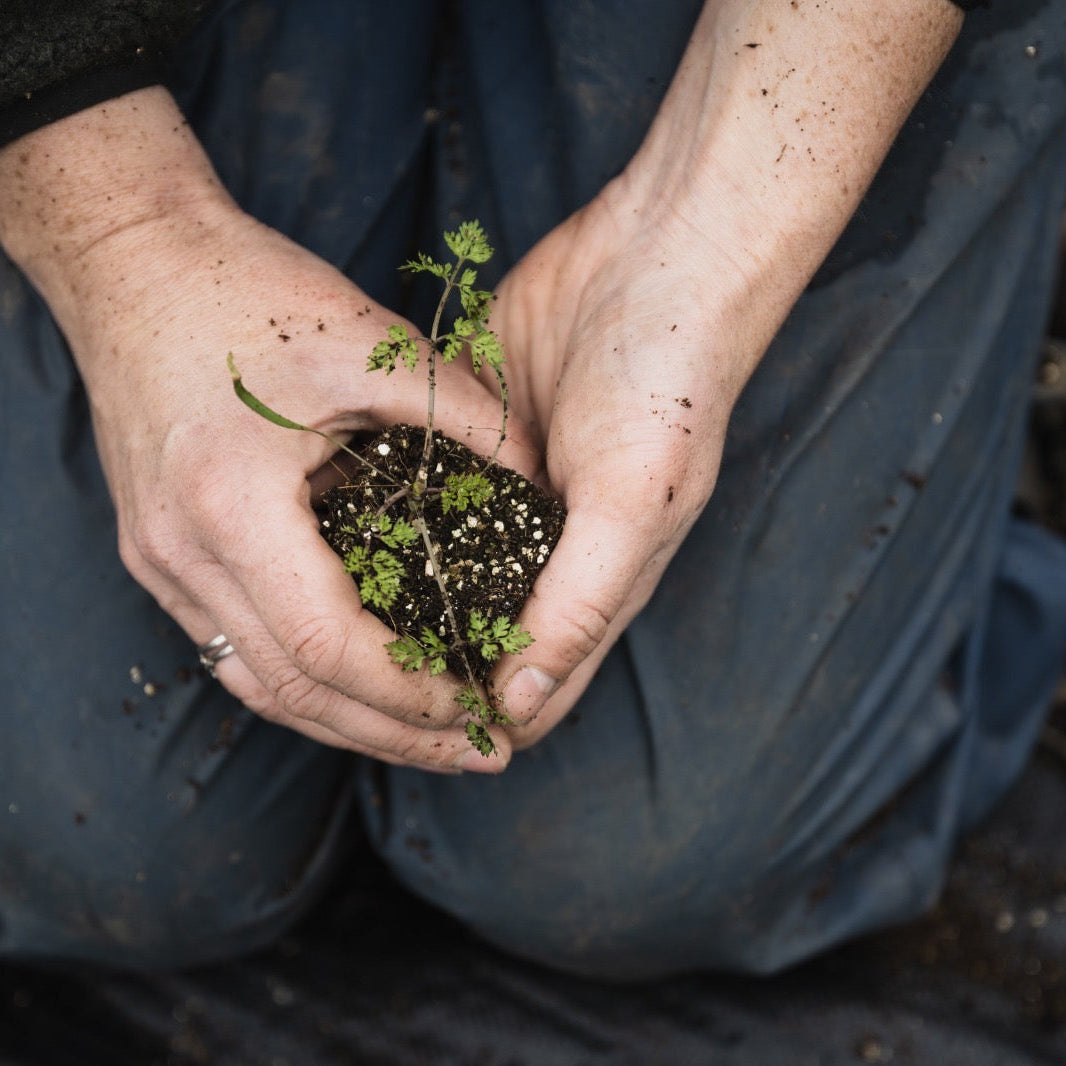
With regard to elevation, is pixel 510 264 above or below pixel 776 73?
below

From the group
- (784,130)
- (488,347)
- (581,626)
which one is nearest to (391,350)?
(488,347)

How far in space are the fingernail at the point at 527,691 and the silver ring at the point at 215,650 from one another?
0.55m

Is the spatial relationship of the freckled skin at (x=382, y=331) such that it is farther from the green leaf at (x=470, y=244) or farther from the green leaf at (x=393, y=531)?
the green leaf at (x=470, y=244)

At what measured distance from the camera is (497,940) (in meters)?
2.32

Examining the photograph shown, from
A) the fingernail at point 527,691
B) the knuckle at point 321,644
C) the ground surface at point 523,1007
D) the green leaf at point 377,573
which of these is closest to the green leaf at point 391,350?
the green leaf at point 377,573

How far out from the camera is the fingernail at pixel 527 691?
1511mm

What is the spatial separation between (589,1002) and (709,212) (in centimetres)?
198

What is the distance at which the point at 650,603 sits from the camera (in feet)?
6.39

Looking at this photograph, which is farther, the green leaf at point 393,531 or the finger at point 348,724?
the finger at point 348,724

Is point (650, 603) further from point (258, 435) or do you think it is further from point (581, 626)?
point (258, 435)

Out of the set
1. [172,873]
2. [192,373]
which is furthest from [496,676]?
[172,873]

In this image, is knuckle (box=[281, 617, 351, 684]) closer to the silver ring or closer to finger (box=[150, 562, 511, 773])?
finger (box=[150, 562, 511, 773])

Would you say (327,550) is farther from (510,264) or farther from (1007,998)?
(1007,998)

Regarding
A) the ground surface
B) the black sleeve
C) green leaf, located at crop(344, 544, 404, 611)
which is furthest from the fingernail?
the ground surface
